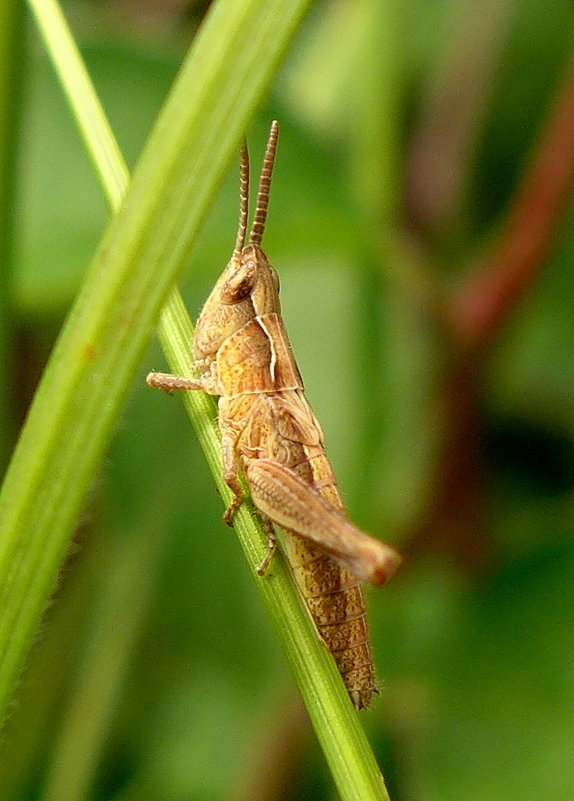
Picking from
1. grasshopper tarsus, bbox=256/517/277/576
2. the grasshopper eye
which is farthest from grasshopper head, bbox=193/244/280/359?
grasshopper tarsus, bbox=256/517/277/576

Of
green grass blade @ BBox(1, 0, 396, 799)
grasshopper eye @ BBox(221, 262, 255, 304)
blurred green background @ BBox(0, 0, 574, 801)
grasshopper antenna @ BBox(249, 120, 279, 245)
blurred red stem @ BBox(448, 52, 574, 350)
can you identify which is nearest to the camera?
green grass blade @ BBox(1, 0, 396, 799)

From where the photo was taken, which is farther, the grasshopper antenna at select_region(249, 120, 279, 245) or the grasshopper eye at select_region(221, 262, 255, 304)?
the grasshopper eye at select_region(221, 262, 255, 304)

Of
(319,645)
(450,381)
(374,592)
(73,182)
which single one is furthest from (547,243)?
(319,645)

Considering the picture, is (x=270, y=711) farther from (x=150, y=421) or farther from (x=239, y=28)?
(x=239, y=28)

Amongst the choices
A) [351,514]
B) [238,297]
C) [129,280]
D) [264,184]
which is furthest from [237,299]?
[129,280]

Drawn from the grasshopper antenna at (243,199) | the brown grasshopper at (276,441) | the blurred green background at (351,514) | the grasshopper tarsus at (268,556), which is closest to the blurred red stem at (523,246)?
the blurred green background at (351,514)

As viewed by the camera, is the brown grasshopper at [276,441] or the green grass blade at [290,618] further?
the brown grasshopper at [276,441]

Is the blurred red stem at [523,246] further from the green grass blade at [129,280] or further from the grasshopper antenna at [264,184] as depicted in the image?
the green grass blade at [129,280]

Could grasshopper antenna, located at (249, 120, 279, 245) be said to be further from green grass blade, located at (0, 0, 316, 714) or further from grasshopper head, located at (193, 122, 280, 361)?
green grass blade, located at (0, 0, 316, 714)
